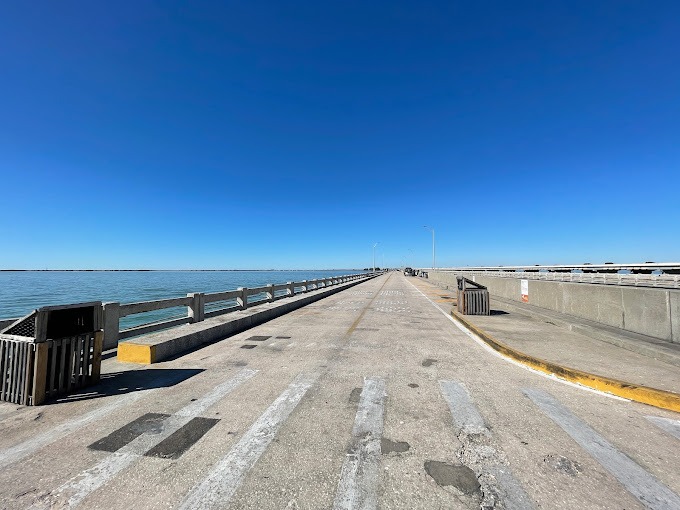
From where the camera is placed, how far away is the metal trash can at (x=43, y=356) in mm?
4715

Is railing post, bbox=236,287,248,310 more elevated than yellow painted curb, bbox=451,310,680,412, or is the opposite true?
railing post, bbox=236,287,248,310

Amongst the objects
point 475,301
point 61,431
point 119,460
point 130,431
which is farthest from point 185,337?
point 475,301

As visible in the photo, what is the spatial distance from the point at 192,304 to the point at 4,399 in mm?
4879

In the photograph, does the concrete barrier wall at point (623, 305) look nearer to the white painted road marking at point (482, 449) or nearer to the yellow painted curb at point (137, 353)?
the white painted road marking at point (482, 449)

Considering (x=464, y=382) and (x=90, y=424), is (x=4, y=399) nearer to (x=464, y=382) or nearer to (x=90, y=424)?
(x=90, y=424)

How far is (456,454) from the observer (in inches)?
136

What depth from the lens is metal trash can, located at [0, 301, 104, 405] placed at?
471cm

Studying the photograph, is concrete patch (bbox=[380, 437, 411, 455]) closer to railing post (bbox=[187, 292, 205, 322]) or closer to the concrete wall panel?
railing post (bbox=[187, 292, 205, 322])

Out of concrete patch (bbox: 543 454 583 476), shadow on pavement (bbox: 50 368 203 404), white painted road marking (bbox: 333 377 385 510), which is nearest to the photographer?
white painted road marking (bbox: 333 377 385 510)

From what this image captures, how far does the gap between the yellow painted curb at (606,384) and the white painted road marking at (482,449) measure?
2136mm

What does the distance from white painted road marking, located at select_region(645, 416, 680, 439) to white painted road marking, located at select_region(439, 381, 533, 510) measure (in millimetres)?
2168

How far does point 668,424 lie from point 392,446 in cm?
368

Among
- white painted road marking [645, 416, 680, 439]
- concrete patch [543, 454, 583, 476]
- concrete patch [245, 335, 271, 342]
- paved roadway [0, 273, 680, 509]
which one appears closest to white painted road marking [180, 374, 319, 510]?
paved roadway [0, 273, 680, 509]

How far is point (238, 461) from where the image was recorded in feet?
10.9
